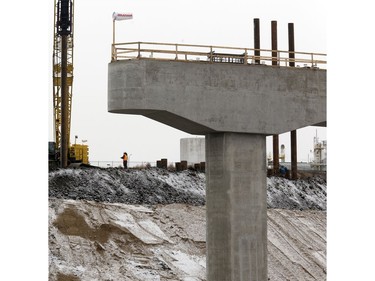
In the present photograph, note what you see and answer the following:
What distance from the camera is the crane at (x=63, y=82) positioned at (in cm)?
4256

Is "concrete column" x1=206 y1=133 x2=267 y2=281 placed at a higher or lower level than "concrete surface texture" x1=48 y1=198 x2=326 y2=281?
higher

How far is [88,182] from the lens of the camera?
4062 cm

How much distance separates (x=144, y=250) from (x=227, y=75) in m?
14.0

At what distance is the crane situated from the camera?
42562 millimetres

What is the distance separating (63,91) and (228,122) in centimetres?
2117

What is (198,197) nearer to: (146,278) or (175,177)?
(175,177)

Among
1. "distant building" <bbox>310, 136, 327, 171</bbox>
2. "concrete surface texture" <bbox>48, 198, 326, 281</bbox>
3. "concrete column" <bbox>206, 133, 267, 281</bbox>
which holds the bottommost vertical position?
"concrete surface texture" <bbox>48, 198, 326, 281</bbox>

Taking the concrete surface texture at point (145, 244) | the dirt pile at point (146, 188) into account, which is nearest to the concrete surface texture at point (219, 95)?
the concrete surface texture at point (145, 244)

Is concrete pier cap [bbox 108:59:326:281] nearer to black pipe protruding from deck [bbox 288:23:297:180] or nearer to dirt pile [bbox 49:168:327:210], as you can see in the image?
black pipe protruding from deck [bbox 288:23:297:180]

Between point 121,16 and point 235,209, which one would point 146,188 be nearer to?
point 121,16

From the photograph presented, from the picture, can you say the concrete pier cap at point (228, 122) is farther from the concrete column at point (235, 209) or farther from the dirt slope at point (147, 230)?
the dirt slope at point (147, 230)

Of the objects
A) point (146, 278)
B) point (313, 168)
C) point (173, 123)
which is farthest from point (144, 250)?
point (313, 168)

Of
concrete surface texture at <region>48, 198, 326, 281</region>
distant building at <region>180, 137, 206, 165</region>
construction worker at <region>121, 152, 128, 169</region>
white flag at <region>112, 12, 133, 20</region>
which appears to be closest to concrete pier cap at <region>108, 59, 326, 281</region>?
white flag at <region>112, 12, 133, 20</region>

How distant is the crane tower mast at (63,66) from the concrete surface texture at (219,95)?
20.3 meters
